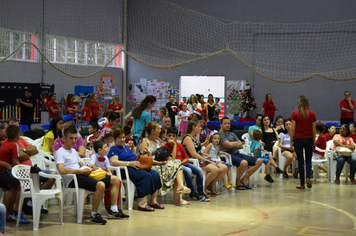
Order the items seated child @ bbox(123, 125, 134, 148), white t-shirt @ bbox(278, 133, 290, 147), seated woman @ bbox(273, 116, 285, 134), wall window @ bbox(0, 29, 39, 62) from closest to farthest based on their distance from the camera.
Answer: seated child @ bbox(123, 125, 134, 148), white t-shirt @ bbox(278, 133, 290, 147), seated woman @ bbox(273, 116, 285, 134), wall window @ bbox(0, 29, 39, 62)

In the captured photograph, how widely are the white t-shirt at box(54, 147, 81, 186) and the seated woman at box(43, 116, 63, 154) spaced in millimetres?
1111

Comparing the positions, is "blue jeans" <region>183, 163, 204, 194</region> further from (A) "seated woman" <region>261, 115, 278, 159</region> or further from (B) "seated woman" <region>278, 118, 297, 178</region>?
(A) "seated woman" <region>261, 115, 278, 159</region>

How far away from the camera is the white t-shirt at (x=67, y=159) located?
211 inches

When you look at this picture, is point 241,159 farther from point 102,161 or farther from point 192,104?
point 192,104

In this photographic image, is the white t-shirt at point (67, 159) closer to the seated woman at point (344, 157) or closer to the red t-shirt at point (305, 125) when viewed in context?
the red t-shirt at point (305, 125)

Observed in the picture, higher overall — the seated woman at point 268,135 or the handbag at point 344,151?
the seated woman at point 268,135

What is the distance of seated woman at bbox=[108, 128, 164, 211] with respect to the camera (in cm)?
607

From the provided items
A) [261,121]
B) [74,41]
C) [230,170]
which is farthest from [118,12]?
[230,170]

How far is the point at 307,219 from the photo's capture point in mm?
5613

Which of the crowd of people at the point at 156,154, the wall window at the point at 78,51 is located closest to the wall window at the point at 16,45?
the wall window at the point at 78,51

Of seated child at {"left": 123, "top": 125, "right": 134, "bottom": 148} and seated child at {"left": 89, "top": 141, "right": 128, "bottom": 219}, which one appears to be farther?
seated child at {"left": 123, "top": 125, "right": 134, "bottom": 148}

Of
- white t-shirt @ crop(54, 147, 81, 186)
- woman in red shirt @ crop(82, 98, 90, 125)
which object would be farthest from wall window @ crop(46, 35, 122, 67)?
white t-shirt @ crop(54, 147, 81, 186)

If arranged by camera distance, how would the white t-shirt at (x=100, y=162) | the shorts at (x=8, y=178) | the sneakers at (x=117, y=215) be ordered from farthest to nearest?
the white t-shirt at (x=100, y=162)
the sneakers at (x=117, y=215)
the shorts at (x=8, y=178)

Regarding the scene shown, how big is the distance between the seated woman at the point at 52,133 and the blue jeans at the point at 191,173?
1.81m
